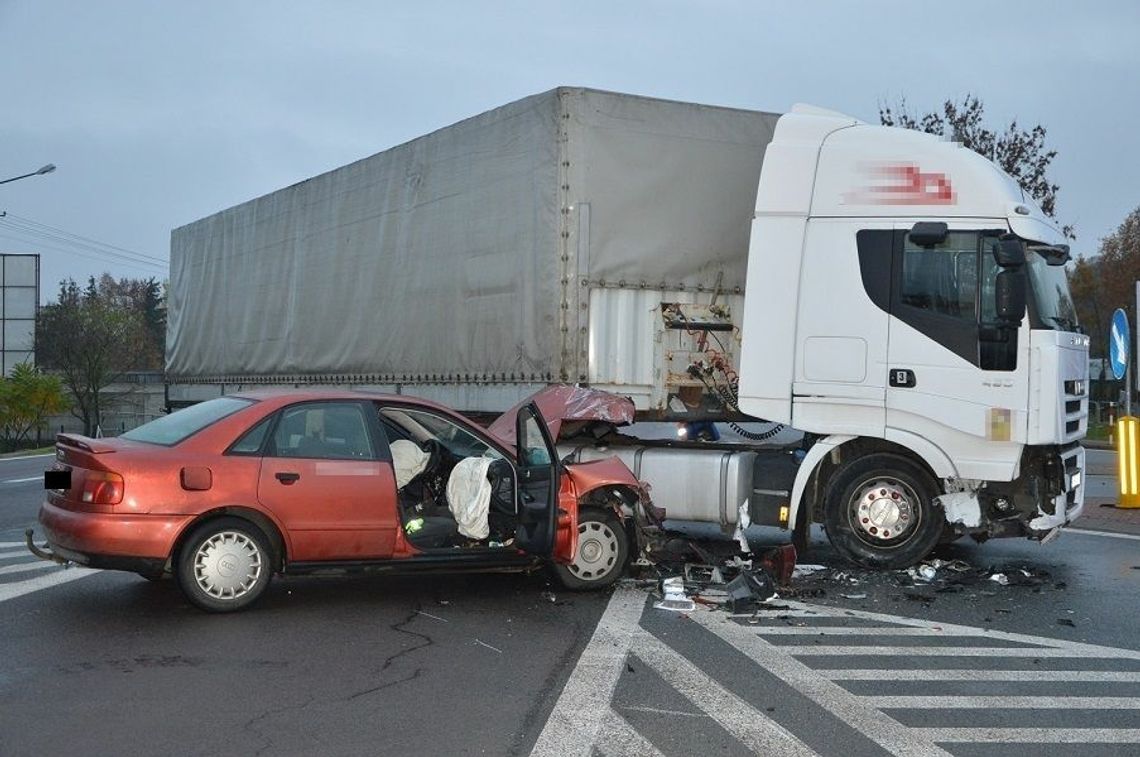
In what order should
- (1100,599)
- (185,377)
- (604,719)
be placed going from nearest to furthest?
1. (604,719)
2. (1100,599)
3. (185,377)

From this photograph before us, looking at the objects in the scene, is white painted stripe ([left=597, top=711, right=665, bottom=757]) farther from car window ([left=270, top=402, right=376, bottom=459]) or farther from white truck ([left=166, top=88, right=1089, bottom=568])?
white truck ([left=166, top=88, right=1089, bottom=568])

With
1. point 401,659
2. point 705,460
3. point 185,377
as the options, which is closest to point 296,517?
point 401,659

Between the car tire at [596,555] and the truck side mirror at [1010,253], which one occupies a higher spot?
the truck side mirror at [1010,253]

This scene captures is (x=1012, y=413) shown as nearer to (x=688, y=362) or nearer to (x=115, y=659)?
(x=688, y=362)

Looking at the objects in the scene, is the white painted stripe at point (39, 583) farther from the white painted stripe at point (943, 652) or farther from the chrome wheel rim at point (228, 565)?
the white painted stripe at point (943, 652)

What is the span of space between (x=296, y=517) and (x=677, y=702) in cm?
296

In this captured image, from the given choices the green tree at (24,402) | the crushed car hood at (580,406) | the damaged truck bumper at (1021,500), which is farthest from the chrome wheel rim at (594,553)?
the green tree at (24,402)

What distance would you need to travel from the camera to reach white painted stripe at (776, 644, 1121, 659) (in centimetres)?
682

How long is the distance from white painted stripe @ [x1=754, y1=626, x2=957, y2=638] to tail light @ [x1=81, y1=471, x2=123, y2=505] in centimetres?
404

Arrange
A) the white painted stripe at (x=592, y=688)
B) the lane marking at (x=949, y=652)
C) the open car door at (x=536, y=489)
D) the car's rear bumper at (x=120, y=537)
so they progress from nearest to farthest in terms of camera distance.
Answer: the white painted stripe at (x=592, y=688) < the lane marking at (x=949, y=652) < the car's rear bumper at (x=120, y=537) < the open car door at (x=536, y=489)

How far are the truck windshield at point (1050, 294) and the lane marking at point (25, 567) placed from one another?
316 inches

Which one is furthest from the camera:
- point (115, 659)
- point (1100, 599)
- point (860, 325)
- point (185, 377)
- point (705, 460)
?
point (185, 377)

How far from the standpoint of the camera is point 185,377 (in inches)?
715

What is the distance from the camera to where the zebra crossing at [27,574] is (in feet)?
27.2
